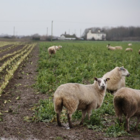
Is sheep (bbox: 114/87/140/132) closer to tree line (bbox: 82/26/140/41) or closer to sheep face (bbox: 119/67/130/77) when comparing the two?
sheep face (bbox: 119/67/130/77)

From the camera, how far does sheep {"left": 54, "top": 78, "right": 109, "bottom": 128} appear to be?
673 cm

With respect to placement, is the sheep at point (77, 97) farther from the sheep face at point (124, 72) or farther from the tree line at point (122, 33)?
the tree line at point (122, 33)

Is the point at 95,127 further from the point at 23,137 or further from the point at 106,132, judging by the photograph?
the point at 23,137

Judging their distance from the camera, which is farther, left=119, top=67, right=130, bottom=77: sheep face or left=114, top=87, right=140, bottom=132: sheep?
left=119, top=67, right=130, bottom=77: sheep face

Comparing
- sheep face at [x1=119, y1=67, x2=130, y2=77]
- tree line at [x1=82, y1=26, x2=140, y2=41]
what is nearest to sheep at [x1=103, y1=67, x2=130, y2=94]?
sheep face at [x1=119, y1=67, x2=130, y2=77]

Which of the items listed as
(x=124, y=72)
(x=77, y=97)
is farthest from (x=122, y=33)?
(x=77, y=97)

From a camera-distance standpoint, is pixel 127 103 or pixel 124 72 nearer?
pixel 127 103

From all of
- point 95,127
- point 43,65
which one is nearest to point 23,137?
point 95,127

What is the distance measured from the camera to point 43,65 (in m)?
18.6

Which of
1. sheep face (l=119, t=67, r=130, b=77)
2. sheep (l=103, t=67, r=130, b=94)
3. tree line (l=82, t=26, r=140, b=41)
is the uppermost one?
tree line (l=82, t=26, r=140, b=41)

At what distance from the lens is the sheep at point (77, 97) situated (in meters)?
6.73

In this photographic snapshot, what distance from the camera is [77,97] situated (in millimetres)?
6941

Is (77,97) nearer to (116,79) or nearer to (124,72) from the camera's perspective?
(116,79)

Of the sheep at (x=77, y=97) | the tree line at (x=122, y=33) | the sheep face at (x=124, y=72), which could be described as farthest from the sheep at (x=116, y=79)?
the tree line at (x=122, y=33)
